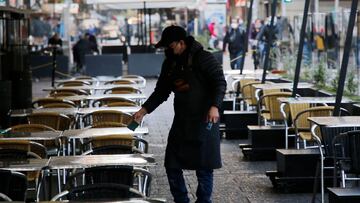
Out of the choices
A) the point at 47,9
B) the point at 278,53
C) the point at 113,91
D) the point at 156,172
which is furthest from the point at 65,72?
the point at 156,172

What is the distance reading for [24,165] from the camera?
8.09 metres

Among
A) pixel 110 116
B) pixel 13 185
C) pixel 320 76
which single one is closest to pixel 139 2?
pixel 320 76

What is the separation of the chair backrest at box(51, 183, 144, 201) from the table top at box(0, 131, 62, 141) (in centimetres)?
338

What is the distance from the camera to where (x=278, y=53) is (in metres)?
25.7

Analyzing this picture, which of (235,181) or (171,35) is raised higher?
(171,35)

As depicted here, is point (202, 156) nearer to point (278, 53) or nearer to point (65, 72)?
point (278, 53)

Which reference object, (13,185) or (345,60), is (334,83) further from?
(13,185)

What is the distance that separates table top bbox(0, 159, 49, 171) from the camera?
7922 millimetres

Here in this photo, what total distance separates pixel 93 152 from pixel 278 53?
56.2 ft

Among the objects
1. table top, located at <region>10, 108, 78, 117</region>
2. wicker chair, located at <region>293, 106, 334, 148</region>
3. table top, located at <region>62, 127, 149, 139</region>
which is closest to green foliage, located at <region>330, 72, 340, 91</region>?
wicker chair, located at <region>293, 106, 334, 148</region>

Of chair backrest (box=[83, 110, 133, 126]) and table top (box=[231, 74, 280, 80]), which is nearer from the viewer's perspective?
chair backrest (box=[83, 110, 133, 126])

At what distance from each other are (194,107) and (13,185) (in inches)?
92.2

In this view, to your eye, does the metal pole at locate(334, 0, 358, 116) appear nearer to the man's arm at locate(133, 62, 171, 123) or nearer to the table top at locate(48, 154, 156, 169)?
the man's arm at locate(133, 62, 171, 123)

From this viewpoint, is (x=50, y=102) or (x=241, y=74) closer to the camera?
(x=50, y=102)
